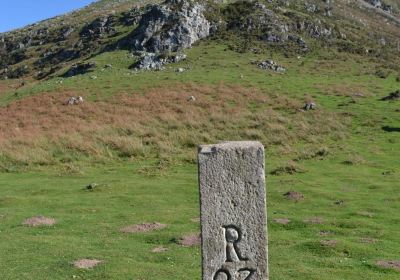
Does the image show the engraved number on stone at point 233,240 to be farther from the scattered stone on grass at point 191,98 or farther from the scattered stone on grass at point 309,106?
the scattered stone on grass at point 191,98

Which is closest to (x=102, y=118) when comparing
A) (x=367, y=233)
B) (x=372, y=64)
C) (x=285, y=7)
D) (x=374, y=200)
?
A: (x=374, y=200)

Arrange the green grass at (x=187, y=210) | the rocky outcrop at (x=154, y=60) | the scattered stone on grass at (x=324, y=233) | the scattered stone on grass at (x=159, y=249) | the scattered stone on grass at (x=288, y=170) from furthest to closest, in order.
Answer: the rocky outcrop at (x=154, y=60), the scattered stone on grass at (x=288, y=170), the scattered stone on grass at (x=324, y=233), the scattered stone on grass at (x=159, y=249), the green grass at (x=187, y=210)

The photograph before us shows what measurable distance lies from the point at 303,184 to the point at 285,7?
90.4 metres

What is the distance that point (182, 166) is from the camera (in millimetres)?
34625

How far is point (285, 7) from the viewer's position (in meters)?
113

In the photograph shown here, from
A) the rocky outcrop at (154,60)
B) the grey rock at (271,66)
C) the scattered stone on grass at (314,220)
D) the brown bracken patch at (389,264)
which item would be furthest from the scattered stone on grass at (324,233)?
the rocky outcrop at (154,60)

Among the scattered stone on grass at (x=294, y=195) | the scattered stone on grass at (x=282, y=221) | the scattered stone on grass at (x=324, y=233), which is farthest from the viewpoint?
the scattered stone on grass at (x=294, y=195)

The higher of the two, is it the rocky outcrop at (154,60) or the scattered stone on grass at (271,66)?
the rocky outcrop at (154,60)

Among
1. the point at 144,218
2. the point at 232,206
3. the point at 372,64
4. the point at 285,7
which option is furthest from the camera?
the point at 285,7

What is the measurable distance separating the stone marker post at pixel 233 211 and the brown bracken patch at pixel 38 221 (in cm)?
1649

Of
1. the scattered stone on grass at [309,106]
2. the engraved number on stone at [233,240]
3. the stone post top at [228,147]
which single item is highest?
the stone post top at [228,147]

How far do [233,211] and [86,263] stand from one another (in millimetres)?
11225

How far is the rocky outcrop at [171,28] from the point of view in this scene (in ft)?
287

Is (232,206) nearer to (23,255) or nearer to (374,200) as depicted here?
(23,255)
